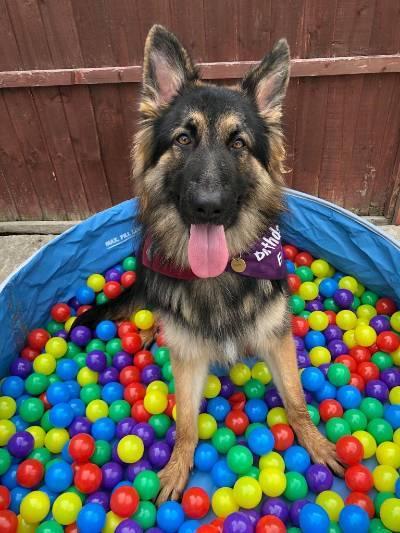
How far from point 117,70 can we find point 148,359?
2.34 m

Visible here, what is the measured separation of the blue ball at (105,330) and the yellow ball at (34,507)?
4.01ft

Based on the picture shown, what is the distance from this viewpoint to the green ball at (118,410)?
2.86m

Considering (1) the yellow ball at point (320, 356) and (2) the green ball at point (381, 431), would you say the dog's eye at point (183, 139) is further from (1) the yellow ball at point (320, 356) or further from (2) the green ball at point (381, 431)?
(2) the green ball at point (381, 431)

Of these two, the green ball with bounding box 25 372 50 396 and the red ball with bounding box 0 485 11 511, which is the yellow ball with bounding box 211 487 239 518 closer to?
the red ball with bounding box 0 485 11 511

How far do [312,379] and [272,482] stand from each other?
747 mm

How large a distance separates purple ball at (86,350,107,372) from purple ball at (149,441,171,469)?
2.59 feet

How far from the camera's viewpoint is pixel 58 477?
2.45m

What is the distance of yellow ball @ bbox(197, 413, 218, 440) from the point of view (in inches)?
105

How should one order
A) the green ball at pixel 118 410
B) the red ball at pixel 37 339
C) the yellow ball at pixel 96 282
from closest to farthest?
the green ball at pixel 118 410 → the red ball at pixel 37 339 → the yellow ball at pixel 96 282

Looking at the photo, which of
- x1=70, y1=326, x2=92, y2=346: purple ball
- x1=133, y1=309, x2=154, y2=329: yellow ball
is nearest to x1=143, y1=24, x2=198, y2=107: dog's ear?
x1=133, y1=309, x2=154, y2=329: yellow ball

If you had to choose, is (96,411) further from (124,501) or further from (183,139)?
(183,139)

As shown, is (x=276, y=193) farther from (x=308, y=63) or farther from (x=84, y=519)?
(x=84, y=519)

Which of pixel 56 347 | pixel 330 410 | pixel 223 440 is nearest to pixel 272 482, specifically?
pixel 223 440

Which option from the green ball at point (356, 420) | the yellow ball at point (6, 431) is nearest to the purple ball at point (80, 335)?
the yellow ball at point (6, 431)
